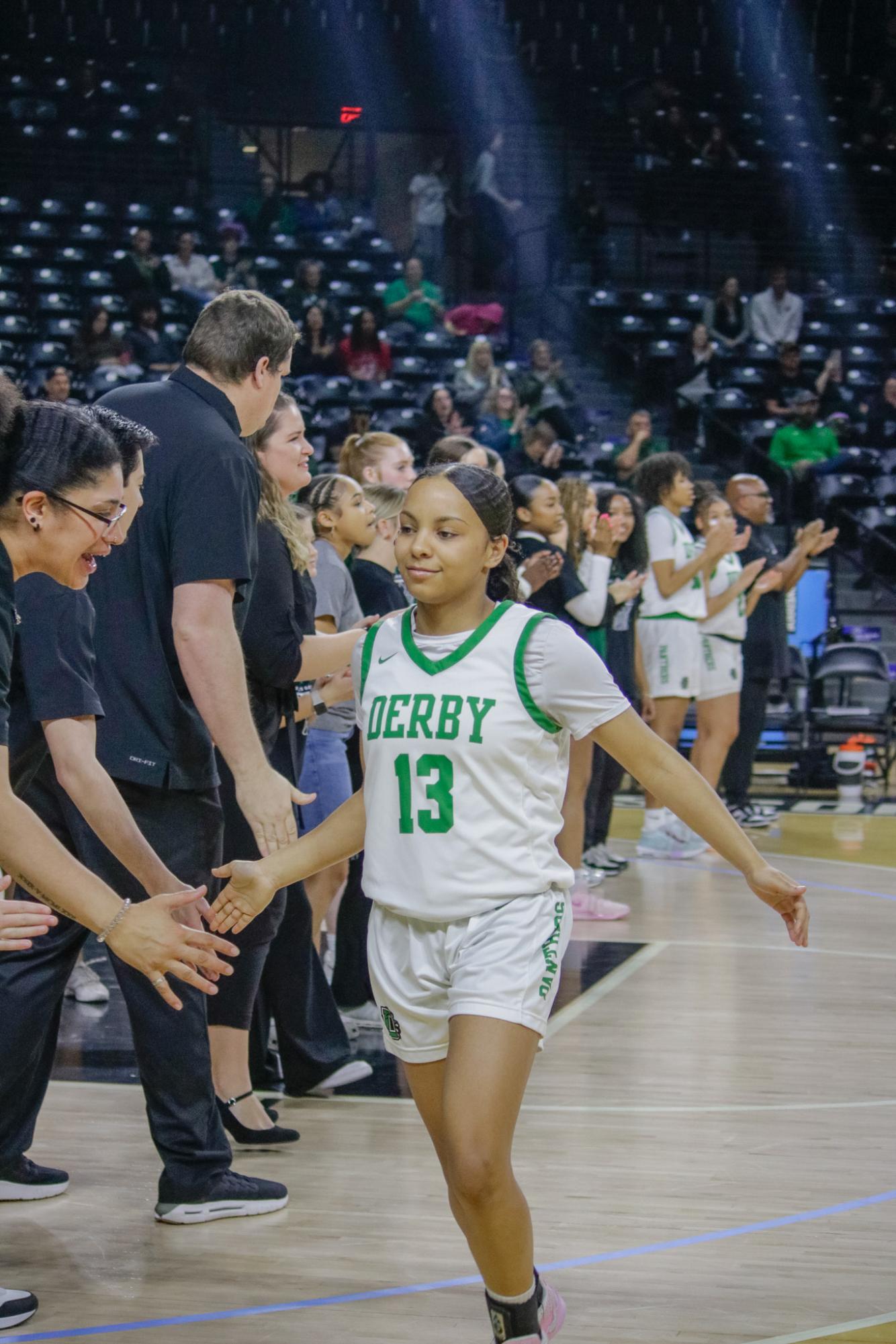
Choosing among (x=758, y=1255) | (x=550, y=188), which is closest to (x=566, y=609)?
(x=758, y=1255)

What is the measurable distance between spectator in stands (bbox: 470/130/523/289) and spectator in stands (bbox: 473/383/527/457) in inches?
140

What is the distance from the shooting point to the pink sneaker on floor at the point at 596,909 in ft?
21.8

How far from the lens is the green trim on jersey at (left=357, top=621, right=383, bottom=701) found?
2.78 m

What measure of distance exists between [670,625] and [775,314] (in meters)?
8.60

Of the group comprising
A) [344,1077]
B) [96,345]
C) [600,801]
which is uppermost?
[96,345]

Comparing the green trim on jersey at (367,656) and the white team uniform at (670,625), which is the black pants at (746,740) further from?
the green trim on jersey at (367,656)

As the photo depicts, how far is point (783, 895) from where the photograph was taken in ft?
8.70

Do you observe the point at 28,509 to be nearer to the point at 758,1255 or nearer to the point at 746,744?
the point at 758,1255

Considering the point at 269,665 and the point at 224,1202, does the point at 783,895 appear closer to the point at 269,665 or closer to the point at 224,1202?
the point at 224,1202

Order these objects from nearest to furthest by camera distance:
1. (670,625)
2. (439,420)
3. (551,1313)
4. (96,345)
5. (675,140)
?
(551,1313) < (670,625) < (439,420) < (96,345) < (675,140)

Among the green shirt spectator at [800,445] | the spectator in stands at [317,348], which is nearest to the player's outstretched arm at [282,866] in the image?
the green shirt spectator at [800,445]

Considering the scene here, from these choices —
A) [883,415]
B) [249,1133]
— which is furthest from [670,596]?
[883,415]

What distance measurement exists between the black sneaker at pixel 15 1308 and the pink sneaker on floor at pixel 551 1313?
2.96 feet

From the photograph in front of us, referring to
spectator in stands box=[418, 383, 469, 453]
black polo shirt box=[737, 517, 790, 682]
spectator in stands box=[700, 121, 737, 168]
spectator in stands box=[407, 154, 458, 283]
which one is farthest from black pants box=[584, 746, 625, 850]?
spectator in stands box=[700, 121, 737, 168]
